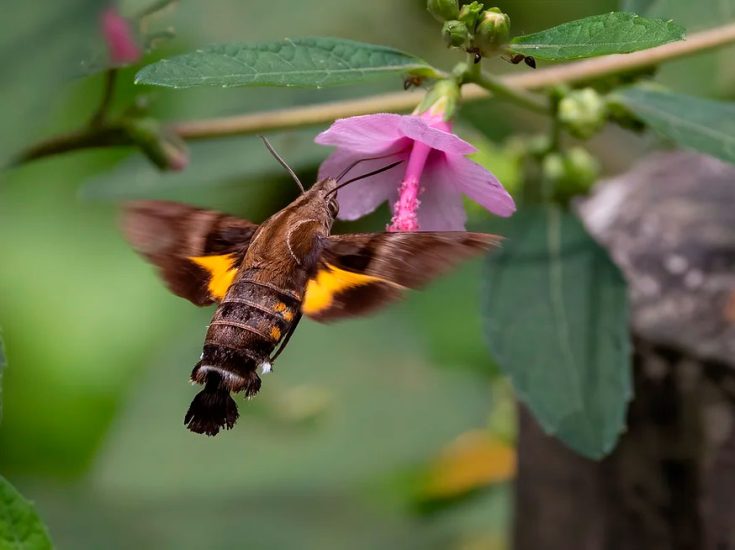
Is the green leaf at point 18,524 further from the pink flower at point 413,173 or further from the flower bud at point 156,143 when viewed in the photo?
the flower bud at point 156,143

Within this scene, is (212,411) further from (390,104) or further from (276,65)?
(390,104)

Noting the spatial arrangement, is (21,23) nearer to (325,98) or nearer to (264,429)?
(325,98)

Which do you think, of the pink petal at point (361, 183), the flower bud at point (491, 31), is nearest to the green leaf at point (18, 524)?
the pink petal at point (361, 183)

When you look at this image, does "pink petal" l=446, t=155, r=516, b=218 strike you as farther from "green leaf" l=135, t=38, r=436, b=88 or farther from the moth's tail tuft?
the moth's tail tuft

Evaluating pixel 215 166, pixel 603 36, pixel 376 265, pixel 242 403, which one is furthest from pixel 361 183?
pixel 242 403

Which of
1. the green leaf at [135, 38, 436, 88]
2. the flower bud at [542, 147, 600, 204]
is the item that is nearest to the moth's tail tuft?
the green leaf at [135, 38, 436, 88]

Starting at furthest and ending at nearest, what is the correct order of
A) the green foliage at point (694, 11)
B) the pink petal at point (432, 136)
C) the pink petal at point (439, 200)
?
the green foliage at point (694, 11) < the pink petal at point (439, 200) < the pink petal at point (432, 136)
